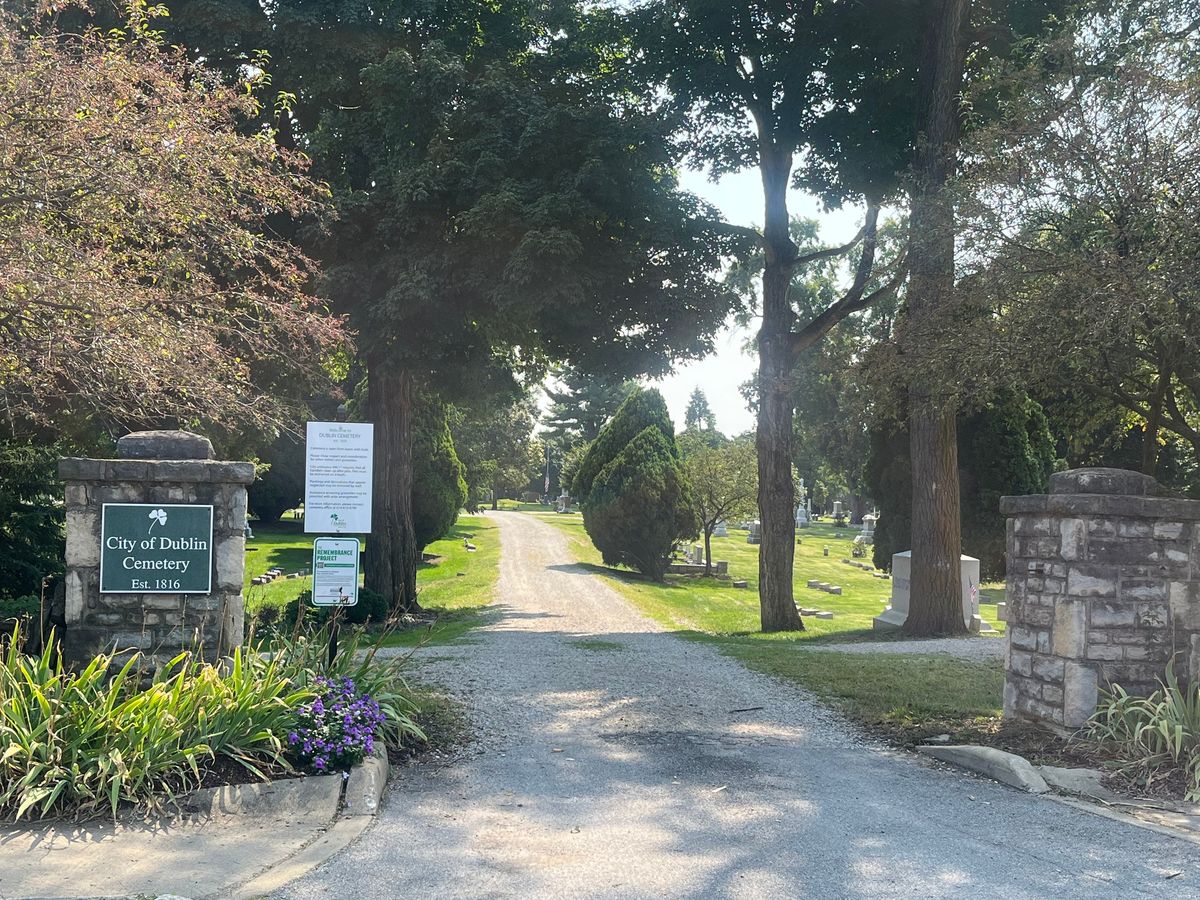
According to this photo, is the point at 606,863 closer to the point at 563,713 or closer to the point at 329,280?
the point at 563,713

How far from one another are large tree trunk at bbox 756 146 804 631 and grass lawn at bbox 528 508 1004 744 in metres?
0.74

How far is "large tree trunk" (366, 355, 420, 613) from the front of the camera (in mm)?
16844

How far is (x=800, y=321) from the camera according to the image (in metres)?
37.5

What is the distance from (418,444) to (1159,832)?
78.2 feet

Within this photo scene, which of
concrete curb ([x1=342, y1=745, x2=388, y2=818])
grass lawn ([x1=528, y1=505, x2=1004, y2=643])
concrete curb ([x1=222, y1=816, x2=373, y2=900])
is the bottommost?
grass lawn ([x1=528, y1=505, x2=1004, y2=643])

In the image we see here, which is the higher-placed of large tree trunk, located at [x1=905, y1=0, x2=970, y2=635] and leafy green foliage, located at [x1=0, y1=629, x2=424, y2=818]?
large tree trunk, located at [x1=905, y1=0, x2=970, y2=635]

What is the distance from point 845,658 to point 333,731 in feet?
24.6

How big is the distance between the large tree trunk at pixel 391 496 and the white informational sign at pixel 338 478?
9.12 meters

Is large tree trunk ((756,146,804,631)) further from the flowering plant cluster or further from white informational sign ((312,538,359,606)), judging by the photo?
the flowering plant cluster

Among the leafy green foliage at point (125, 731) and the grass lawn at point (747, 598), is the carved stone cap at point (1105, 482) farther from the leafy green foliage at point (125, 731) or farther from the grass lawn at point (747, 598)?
the grass lawn at point (747, 598)

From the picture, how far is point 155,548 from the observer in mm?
6828

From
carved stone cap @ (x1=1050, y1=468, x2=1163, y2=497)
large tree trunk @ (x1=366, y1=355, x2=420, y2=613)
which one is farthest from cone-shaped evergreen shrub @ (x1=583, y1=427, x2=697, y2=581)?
carved stone cap @ (x1=1050, y1=468, x2=1163, y2=497)

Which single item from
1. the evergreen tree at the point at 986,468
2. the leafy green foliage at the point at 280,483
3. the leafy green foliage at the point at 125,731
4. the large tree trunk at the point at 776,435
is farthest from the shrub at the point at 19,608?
the leafy green foliage at the point at 280,483

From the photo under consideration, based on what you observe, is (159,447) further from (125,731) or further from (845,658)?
(845,658)
